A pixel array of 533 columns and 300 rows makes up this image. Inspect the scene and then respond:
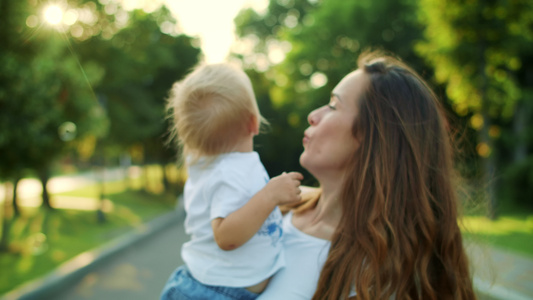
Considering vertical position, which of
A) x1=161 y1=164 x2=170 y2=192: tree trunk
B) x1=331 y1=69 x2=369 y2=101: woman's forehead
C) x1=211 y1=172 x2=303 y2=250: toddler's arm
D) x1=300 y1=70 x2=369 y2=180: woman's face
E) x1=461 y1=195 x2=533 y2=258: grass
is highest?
x1=331 y1=69 x2=369 y2=101: woman's forehead

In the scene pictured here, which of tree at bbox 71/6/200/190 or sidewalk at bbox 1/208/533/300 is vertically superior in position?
tree at bbox 71/6/200/190

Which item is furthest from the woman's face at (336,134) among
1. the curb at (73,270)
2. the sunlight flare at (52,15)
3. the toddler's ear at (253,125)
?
the sunlight flare at (52,15)

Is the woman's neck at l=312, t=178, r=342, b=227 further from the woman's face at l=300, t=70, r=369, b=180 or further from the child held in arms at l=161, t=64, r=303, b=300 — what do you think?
the child held in arms at l=161, t=64, r=303, b=300

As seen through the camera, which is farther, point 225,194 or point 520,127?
point 520,127

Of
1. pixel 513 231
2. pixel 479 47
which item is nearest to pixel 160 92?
pixel 479 47

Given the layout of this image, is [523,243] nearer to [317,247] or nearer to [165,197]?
[317,247]

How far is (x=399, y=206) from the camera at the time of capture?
1778 mm

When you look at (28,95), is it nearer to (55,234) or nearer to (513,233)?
(55,234)

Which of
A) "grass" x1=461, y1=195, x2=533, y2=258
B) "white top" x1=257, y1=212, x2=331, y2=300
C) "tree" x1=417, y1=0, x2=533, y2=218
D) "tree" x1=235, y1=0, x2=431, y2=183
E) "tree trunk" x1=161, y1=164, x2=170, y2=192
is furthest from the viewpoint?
"tree trunk" x1=161, y1=164, x2=170, y2=192

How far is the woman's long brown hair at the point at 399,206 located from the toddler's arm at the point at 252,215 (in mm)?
333

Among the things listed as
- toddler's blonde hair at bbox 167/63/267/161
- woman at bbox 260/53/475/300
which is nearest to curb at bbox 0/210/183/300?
toddler's blonde hair at bbox 167/63/267/161

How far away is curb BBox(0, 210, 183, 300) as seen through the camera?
20.9 feet

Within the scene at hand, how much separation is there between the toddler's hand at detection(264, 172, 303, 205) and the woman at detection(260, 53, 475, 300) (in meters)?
0.26

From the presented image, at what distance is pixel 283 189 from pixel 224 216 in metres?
0.26
